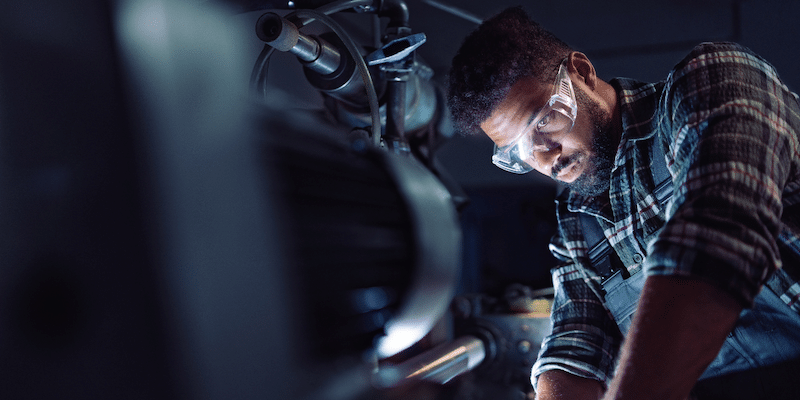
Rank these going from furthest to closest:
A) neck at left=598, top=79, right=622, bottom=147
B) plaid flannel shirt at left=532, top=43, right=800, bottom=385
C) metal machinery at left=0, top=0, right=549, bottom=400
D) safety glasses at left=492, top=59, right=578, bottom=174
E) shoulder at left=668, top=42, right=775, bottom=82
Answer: neck at left=598, top=79, right=622, bottom=147
safety glasses at left=492, top=59, right=578, bottom=174
shoulder at left=668, top=42, right=775, bottom=82
plaid flannel shirt at left=532, top=43, right=800, bottom=385
metal machinery at left=0, top=0, right=549, bottom=400

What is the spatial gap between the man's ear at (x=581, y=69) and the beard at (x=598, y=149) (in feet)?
0.12

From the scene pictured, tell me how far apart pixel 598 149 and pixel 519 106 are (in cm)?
20

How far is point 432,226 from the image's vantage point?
0.46 m

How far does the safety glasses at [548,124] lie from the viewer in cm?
98

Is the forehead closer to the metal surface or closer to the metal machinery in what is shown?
the metal surface

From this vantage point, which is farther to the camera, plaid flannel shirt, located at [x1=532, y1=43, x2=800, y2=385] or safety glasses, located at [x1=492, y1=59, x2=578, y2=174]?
safety glasses, located at [x1=492, y1=59, x2=578, y2=174]

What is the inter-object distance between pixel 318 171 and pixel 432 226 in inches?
4.6

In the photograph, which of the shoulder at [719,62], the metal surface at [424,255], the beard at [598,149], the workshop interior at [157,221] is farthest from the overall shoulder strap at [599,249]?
the workshop interior at [157,221]

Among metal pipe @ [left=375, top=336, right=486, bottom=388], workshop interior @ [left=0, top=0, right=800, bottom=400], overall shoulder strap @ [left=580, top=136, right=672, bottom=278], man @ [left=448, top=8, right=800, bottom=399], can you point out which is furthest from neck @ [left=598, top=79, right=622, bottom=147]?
workshop interior @ [left=0, top=0, right=800, bottom=400]

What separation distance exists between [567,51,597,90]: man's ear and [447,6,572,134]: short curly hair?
1.1 inches

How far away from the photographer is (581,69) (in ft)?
3.59

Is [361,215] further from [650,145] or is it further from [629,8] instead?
[629,8]

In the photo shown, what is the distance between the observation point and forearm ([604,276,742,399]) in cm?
61

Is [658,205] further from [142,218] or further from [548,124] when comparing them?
[142,218]
